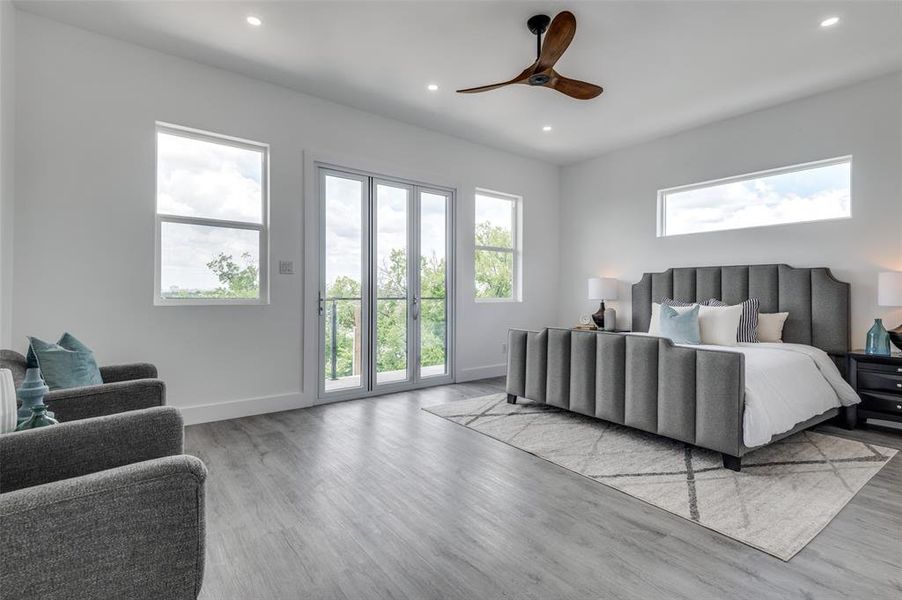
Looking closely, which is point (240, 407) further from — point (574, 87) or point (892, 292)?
point (892, 292)

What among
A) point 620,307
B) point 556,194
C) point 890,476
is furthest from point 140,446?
point 556,194

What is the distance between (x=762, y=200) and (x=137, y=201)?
5.73 m

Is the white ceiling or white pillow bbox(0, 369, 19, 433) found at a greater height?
the white ceiling

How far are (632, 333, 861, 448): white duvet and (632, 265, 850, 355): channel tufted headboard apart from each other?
0.25 meters

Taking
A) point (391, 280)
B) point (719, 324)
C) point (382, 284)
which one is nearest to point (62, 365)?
point (382, 284)

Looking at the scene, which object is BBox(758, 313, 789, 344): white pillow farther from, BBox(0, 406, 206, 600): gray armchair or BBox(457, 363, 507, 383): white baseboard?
BBox(0, 406, 206, 600): gray armchair

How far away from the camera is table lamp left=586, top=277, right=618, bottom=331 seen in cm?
541

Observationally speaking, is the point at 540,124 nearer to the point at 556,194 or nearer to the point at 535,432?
the point at 556,194

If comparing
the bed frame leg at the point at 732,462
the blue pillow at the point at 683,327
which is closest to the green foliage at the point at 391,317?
the blue pillow at the point at 683,327

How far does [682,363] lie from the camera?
9.20 feet

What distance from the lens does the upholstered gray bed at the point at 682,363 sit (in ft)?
8.64

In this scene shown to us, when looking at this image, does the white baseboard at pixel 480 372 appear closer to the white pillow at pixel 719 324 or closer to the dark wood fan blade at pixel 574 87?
the white pillow at pixel 719 324

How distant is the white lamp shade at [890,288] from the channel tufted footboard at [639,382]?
6.35 ft

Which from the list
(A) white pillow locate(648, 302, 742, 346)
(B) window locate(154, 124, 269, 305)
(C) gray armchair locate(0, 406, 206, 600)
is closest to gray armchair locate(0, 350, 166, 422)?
(C) gray armchair locate(0, 406, 206, 600)
